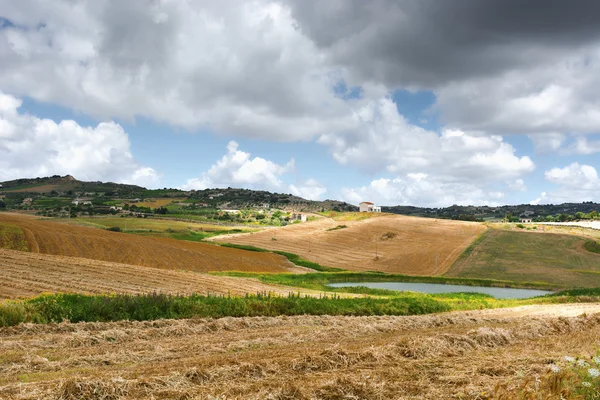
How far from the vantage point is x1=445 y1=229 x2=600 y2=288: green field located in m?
71.2

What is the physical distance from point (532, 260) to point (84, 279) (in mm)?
70098

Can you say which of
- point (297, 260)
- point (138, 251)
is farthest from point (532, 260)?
point (138, 251)

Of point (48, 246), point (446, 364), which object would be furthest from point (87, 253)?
point (446, 364)

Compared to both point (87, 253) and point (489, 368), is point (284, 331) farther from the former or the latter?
point (87, 253)

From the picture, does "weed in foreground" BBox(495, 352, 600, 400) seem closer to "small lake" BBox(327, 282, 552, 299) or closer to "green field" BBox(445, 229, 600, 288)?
"small lake" BBox(327, 282, 552, 299)

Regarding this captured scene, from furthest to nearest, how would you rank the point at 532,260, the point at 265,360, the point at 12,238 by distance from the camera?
the point at 532,260 → the point at 12,238 → the point at 265,360

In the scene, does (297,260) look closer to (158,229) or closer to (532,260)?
(532,260)

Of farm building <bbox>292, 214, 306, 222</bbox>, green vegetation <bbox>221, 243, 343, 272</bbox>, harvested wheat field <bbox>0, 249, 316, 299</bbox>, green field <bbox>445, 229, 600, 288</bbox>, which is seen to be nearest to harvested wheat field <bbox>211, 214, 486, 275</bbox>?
green vegetation <bbox>221, 243, 343, 272</bbox>

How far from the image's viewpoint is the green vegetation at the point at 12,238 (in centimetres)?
4678

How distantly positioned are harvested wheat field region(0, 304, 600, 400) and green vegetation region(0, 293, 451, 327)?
66.2 inches

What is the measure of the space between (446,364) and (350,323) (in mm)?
8498

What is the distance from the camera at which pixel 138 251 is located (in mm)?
59500

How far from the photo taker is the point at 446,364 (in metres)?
11.1

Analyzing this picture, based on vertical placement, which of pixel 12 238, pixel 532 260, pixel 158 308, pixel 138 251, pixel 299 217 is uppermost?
pixel 299 217
